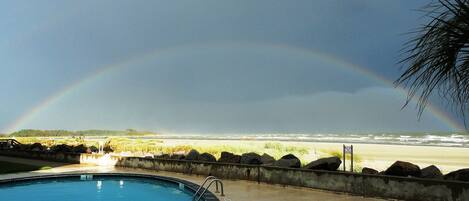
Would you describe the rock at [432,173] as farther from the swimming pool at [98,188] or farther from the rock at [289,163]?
the swimming pool at [98,188]

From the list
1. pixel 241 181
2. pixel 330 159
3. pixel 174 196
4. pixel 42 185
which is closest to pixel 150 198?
pixel 174 196

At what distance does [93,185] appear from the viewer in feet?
A: 47.9

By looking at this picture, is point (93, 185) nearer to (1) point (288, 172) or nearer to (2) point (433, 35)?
(1) point (288, 172)

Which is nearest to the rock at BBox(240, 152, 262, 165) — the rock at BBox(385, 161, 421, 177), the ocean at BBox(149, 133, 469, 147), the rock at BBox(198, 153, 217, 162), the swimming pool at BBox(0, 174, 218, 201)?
the rock at BBox(198, 153, 217, 162)

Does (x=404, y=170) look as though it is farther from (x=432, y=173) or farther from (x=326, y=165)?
(x=326, y=165)

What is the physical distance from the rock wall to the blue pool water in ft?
4.61

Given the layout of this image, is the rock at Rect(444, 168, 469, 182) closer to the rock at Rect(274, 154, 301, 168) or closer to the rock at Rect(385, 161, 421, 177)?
the rock at Rect(385, 161, 421, 177)

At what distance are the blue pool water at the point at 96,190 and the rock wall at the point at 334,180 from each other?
1.41 metres

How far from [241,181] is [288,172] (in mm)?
1833

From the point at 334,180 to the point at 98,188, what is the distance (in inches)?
303

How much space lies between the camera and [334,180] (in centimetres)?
1032

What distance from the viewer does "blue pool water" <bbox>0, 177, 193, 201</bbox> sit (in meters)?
12.8

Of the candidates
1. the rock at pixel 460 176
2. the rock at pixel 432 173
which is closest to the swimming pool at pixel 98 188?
the rock at pixel 432 173

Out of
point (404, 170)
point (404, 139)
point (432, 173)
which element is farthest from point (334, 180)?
point (404, 139)
